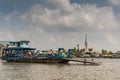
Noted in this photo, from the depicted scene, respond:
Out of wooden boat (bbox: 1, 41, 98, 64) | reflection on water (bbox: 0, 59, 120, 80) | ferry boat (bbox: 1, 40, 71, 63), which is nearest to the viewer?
reflection on water (bbox: 0, 59, 120, 80)

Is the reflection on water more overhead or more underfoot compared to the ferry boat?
more underfoot

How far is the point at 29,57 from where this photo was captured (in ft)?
178

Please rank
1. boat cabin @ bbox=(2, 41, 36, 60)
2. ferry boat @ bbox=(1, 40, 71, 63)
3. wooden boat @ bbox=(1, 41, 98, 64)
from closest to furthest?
wooden boat @ bbox=(1, 41, 98, 64) < ferry boat @ bbox=(1, 40, 71, 63) < boat cabin @ bbox=(2, 41, 36, 60)

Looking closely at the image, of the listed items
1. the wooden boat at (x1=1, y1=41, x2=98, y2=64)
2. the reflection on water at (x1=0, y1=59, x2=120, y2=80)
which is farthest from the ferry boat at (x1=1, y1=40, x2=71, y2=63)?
the reflection on water at (x1=0, y1=59, x2=120, y2=80)

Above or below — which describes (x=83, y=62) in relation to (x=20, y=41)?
below

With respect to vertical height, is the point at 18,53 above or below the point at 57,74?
above

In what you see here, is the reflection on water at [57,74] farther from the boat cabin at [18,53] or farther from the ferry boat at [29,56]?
the boat cabin at [18,53]

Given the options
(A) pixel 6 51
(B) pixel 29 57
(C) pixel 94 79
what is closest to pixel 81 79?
(C) pixel 94 79

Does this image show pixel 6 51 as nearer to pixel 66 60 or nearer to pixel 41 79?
pixel 66 60

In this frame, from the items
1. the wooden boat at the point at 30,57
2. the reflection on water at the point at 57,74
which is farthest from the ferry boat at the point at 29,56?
the reflection on water at the point at 57,74

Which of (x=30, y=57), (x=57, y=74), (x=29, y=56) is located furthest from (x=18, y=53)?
(x=57, y=74)

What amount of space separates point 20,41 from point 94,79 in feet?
134

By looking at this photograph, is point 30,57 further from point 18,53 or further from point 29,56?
point 18,53

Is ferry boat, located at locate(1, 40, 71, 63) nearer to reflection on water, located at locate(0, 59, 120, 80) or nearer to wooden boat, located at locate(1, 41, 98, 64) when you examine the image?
wooden boat, located at locate(1, 41, 98, 64)
